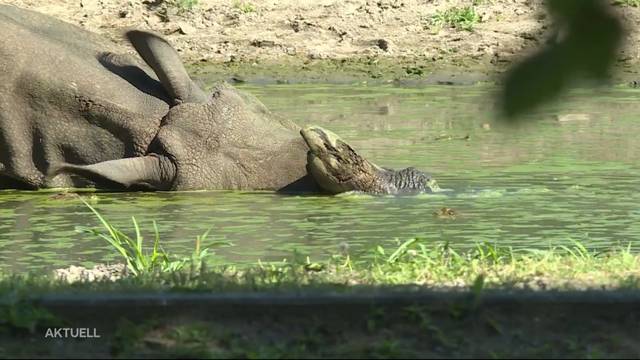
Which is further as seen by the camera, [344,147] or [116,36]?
[116,36]

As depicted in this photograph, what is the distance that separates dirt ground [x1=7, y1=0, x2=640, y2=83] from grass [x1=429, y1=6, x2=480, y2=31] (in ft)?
0.18

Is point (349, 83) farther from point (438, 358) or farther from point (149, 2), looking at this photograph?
point (438, 358)

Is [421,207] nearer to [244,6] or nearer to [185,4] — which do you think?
[244,6]

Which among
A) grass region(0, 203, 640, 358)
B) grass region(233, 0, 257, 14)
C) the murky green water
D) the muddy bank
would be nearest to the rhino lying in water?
the murky green water

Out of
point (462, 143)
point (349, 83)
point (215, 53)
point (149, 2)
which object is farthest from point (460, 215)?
point (149, 2)

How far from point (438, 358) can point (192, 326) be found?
0.75 m

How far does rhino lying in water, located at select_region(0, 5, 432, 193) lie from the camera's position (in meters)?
9.52

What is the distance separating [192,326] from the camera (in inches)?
178

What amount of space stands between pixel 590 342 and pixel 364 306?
2.25 feet

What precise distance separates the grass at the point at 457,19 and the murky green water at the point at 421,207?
499 cm

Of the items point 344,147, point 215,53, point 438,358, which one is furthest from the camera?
point 215,53

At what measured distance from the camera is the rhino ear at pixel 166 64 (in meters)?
9.67

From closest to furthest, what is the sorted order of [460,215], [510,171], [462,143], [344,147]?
[460,215] → [344,147] → [510,171] → [462,143]

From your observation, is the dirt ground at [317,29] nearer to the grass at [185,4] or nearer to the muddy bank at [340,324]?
the grass at [185,4]
